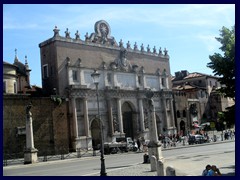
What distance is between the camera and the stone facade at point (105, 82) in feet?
132

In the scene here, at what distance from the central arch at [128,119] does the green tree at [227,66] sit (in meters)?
30.3

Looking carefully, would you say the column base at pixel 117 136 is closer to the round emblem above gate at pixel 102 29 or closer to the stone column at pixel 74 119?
the stone column at pixel 74 119

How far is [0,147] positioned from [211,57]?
35.1ft

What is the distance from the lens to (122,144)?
1377 inches

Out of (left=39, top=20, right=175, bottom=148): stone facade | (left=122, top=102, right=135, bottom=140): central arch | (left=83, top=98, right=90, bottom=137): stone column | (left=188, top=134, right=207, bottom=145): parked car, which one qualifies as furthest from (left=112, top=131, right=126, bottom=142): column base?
(left=188, top=134, right=207, bottom=145): parked car

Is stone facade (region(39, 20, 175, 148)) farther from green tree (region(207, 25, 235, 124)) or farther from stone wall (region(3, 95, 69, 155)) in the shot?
green tree (region(207, 25, 235, 124))

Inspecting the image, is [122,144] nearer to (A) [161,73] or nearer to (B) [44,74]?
(B) [44,74]

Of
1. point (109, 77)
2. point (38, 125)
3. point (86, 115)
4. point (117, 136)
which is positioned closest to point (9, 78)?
point (38, 125)

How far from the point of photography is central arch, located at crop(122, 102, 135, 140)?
4706 centimetres

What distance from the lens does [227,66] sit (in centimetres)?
1647

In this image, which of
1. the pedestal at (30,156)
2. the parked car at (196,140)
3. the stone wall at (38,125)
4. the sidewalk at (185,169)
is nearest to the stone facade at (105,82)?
the stone wall at (38,125)

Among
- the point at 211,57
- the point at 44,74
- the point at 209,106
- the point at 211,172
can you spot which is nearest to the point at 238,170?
the point at 211,172

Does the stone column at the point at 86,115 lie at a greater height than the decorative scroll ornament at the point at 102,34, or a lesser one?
lesser

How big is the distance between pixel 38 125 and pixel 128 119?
15514mm
